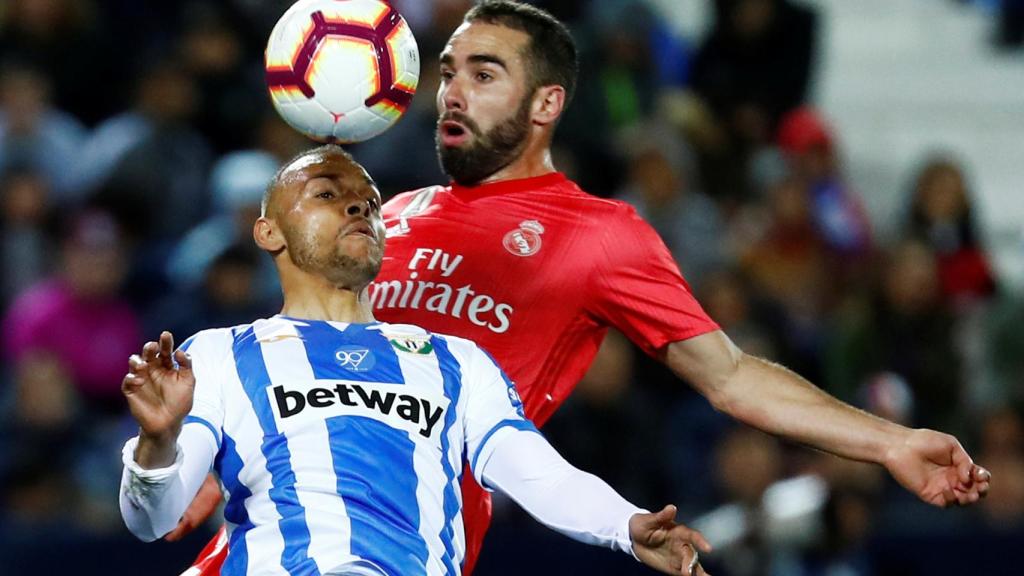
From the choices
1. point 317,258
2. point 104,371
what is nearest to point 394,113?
point 317,258

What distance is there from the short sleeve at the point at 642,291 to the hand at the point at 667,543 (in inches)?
51.6

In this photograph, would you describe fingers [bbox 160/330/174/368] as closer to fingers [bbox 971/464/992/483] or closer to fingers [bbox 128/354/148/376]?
fingers [bbox 128/354/148/376]

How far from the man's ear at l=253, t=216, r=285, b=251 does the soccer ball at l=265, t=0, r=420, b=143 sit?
47cm

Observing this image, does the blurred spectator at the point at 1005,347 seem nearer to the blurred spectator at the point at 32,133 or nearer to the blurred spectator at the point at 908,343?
the blurred spectator at the point at 908,343

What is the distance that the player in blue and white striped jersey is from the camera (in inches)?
186

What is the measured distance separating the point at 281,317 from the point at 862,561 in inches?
166

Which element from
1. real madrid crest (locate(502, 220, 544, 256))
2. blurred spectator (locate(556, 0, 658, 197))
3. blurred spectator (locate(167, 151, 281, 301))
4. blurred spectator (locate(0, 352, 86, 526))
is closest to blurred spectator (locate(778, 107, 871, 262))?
blurred spectator (locate(556, 0, 658, 197))

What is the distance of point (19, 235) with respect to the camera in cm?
1009

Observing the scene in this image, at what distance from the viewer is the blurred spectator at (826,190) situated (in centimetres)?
1133

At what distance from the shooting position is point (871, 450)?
563 cm

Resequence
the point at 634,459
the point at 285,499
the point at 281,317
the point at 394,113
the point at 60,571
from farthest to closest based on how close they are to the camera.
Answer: the point at 634,459 → the point at 60,571 → the point at 394,113 → the point at 281,317 → the point at 285,499

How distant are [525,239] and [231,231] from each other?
411cm

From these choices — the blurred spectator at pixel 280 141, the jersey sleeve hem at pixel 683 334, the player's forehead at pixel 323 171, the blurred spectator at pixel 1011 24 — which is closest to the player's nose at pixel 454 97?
the player's forehead at pixel 323 171

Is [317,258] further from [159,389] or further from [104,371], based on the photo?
[104,371]
